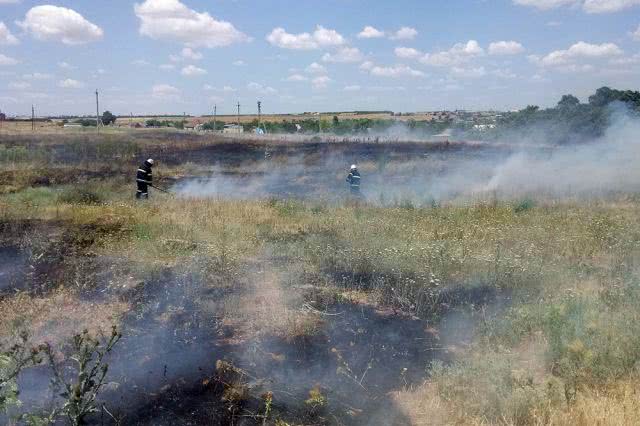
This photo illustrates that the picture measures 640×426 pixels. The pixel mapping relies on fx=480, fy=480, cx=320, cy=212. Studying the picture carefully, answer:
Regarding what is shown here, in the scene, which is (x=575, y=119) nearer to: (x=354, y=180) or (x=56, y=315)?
(x=354, y=180)

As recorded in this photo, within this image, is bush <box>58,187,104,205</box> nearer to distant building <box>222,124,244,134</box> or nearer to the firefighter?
the firefighter

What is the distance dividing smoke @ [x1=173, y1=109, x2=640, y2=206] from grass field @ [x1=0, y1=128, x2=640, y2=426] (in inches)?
165

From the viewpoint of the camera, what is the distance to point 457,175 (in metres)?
22.1

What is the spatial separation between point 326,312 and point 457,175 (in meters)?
16.7

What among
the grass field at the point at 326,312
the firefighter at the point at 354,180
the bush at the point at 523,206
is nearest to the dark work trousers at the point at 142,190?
the grass field at the point at 326,312

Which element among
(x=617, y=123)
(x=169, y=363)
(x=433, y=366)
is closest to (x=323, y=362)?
(x=433, y=366)

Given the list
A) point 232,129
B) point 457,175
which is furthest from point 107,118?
point 457,175

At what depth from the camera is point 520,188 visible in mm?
17031

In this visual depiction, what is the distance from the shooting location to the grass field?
15.3 feet

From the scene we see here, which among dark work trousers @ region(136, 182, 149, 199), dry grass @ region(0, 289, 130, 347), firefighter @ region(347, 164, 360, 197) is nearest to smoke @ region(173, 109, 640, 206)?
firefighter @ region(347, 164, 360, 197)

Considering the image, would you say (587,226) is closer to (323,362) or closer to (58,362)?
(323,362)

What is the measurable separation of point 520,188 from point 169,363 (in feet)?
48.3

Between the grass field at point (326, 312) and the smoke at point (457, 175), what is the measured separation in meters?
4.18

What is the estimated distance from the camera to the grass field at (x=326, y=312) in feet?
15.3
